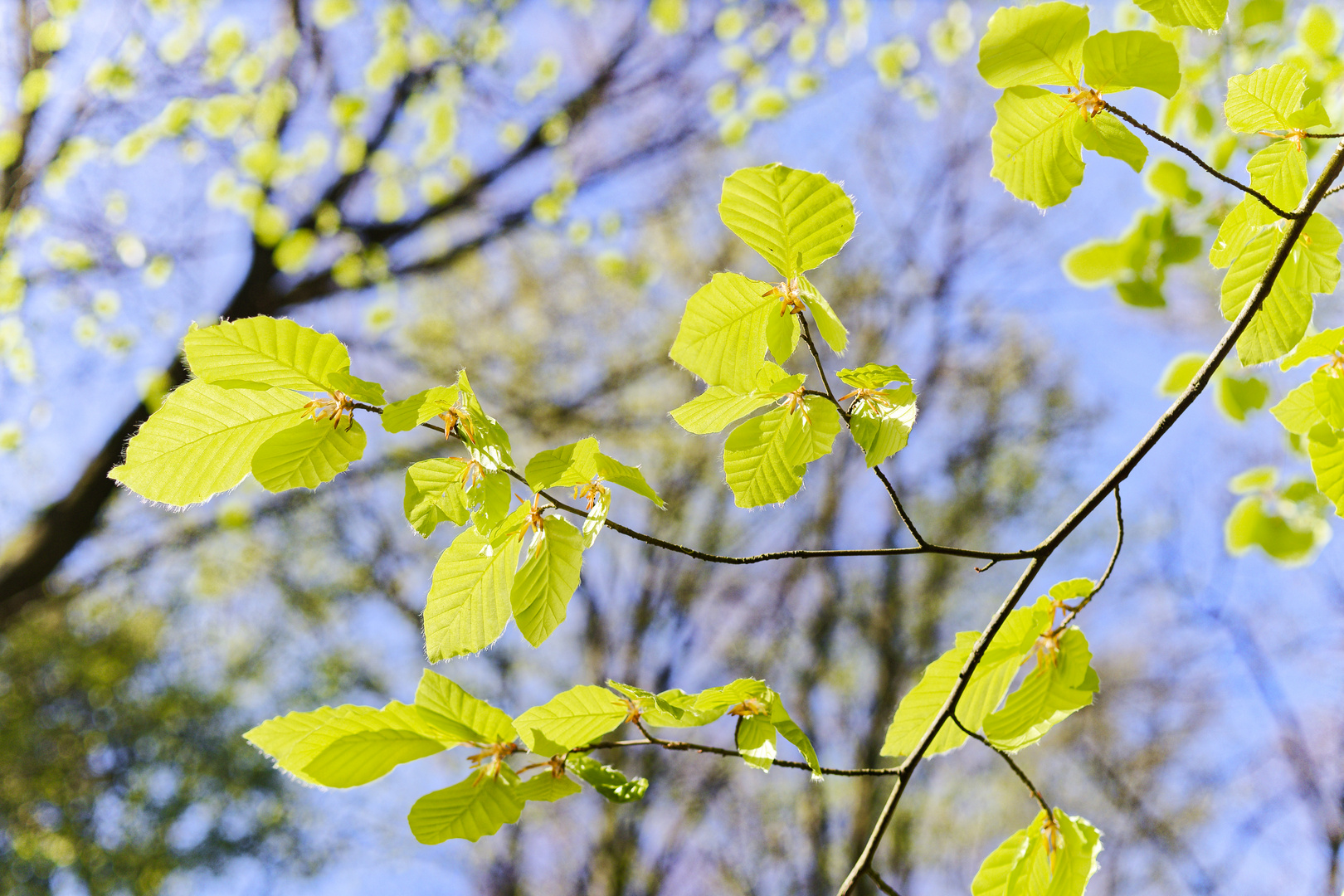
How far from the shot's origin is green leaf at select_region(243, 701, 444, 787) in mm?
570

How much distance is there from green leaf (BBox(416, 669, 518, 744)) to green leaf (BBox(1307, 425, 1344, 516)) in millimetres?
840

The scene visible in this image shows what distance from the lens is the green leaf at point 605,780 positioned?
0.62 metres

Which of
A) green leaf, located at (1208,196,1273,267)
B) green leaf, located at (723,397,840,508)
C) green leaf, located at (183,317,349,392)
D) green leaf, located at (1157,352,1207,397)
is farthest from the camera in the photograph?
green leaf, located at (1157,352,1207,397)

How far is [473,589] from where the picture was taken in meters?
0.64

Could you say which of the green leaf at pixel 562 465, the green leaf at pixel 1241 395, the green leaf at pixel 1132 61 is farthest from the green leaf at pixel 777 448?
the green leaf at pixel 1241 395

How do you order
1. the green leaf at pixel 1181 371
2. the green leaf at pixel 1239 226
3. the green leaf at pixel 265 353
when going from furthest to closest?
the green leaf at pixel 1181 371 → the green leaf at pixel 1239 226 → the green leaf at pixel 265 353

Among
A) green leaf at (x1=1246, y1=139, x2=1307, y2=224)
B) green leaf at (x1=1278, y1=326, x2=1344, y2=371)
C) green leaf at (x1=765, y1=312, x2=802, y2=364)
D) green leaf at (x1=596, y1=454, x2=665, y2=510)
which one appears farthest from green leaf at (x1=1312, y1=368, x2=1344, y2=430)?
green leaf at (x1=596, y1=454, x2=665, y2=510)

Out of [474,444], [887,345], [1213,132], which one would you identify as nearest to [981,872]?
[474,444]

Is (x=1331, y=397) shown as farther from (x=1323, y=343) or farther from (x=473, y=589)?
(x=473, y=589)

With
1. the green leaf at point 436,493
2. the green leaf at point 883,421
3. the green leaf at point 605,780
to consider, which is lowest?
the green leaf at point 605,780

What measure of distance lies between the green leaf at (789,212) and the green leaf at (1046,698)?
1.37 feet

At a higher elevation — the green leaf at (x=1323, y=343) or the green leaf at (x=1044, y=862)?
the green leaf at (x=1323, y=343)

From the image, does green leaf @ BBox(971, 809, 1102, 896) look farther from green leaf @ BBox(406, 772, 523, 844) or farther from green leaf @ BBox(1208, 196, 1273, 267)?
green leaf @ BBox(1208, 196, 1273, 267)

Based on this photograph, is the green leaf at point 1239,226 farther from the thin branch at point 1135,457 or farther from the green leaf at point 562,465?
the green leaf at point 562,465
